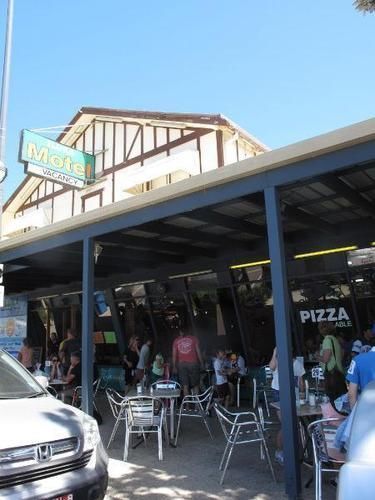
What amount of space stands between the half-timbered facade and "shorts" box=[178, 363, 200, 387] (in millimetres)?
6289

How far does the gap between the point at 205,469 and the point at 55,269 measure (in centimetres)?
782

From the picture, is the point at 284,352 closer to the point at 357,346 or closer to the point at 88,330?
the point at 88,330

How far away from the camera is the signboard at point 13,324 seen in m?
15.0

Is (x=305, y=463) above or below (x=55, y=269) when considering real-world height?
below

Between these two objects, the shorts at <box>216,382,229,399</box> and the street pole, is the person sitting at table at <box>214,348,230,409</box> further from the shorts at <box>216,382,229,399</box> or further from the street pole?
the street pole

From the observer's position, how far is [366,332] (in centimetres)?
941

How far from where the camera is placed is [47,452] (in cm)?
373

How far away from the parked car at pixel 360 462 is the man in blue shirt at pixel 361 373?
84.9 inches

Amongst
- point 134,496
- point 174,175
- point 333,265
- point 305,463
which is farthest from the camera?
point 174,175

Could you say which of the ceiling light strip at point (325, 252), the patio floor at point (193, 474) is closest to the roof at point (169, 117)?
the ceiling light strip at point (325, 252)

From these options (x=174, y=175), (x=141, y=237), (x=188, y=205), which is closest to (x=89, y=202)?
(x=174, y=175)

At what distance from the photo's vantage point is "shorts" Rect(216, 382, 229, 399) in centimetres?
1023

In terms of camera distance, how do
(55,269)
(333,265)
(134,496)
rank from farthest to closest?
(55,269) < (333,265) < (134,496)

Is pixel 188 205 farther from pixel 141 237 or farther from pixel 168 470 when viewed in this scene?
pixel 168 470
